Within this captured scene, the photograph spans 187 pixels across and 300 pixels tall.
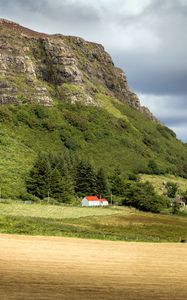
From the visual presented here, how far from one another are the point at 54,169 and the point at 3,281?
115091 millimetres

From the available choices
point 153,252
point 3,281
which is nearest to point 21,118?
point 153,252

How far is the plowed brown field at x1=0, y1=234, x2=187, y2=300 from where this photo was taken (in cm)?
2147

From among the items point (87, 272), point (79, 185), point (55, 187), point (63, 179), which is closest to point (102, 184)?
point (79, 185)

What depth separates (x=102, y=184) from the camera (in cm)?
15188

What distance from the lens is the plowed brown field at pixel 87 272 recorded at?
70.4ft

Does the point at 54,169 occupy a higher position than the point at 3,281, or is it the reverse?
the point at 54,169

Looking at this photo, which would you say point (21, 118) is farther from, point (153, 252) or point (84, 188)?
point (153, 252)

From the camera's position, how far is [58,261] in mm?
30844

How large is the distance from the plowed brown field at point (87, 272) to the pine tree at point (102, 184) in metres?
109

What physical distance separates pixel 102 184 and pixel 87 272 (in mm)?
124991

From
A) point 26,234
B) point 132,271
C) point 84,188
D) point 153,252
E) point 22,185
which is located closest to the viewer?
point 132,271

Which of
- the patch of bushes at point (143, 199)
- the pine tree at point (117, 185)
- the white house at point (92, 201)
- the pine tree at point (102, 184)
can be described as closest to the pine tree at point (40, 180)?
the white house at point (92, 201)

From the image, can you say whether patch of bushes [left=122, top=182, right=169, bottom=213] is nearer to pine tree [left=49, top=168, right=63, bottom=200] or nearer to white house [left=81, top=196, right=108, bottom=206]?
white house [left=81, top=196, right=108, bottom=206]

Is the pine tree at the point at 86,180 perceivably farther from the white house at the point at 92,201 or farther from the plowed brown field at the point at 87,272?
the plowed brown field at the point at 87,272
